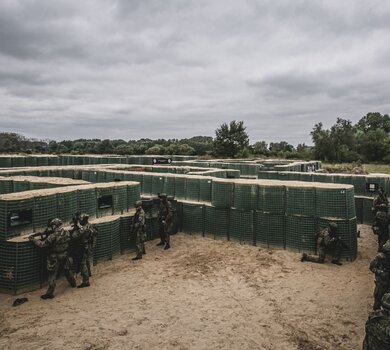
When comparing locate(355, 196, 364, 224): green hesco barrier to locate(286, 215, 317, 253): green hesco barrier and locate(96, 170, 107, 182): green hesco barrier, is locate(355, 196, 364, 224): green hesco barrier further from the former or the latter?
locate(96, 170, 107, 182): green hesco barrier

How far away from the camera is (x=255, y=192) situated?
36.7 feet

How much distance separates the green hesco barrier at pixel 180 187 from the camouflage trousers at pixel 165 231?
2.07 meters

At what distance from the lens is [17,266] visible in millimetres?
7414

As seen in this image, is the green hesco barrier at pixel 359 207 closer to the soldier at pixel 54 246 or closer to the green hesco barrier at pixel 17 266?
the soldier at pixel 54 246

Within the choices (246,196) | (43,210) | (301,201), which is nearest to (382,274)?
(301,201)

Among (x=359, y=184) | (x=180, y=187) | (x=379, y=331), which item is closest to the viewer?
(x=379, y=331)

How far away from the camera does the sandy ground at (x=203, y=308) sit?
5742mm

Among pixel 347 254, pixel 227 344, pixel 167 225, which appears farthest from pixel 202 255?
→ pixel 227 344

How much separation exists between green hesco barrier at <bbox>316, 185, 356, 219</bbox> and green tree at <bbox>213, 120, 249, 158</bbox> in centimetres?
4149

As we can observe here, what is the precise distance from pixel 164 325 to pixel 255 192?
19.6ft

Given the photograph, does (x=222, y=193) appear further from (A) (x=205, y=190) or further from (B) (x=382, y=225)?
(B) (x=382, y=225)

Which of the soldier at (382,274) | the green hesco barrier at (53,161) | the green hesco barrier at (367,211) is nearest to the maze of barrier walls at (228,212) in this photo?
the soldier at (382,274)

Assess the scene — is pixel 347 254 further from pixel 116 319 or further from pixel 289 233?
pixel 116 319

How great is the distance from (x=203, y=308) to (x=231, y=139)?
45.7 metres
